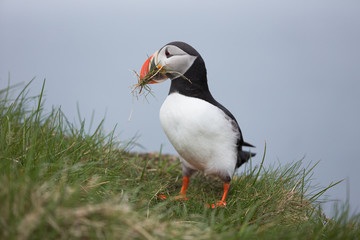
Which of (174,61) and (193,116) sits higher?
(174,61)

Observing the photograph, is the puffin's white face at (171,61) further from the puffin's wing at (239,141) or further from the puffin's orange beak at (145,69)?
the puffin's wing at (239,141)

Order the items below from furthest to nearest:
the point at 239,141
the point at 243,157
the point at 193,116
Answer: the point at 243,157
the point at 239,141
the point at 193,116

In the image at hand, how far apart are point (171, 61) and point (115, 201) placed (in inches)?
57.2

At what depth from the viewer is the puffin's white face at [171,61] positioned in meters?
2.92

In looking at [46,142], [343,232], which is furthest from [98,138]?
[343,232]

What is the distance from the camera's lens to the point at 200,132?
2.91 metres

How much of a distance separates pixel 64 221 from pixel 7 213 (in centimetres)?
24

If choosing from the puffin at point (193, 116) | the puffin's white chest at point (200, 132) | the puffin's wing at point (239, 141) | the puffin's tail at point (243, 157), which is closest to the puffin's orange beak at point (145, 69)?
the puffin at point (193, 116)

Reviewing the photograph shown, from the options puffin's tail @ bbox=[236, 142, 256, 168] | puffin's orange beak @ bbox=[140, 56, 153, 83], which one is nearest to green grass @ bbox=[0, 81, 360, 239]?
puffin's tail @ bbox=[236, 142, 256, 168]

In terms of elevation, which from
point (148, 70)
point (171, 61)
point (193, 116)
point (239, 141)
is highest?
point (171, 61)

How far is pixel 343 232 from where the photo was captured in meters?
2.05

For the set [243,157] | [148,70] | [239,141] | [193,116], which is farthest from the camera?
[243,157]

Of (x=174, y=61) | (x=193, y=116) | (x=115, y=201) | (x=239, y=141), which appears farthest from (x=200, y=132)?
(x=115, y=201)

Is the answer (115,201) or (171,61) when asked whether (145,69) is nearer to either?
(171,61)
